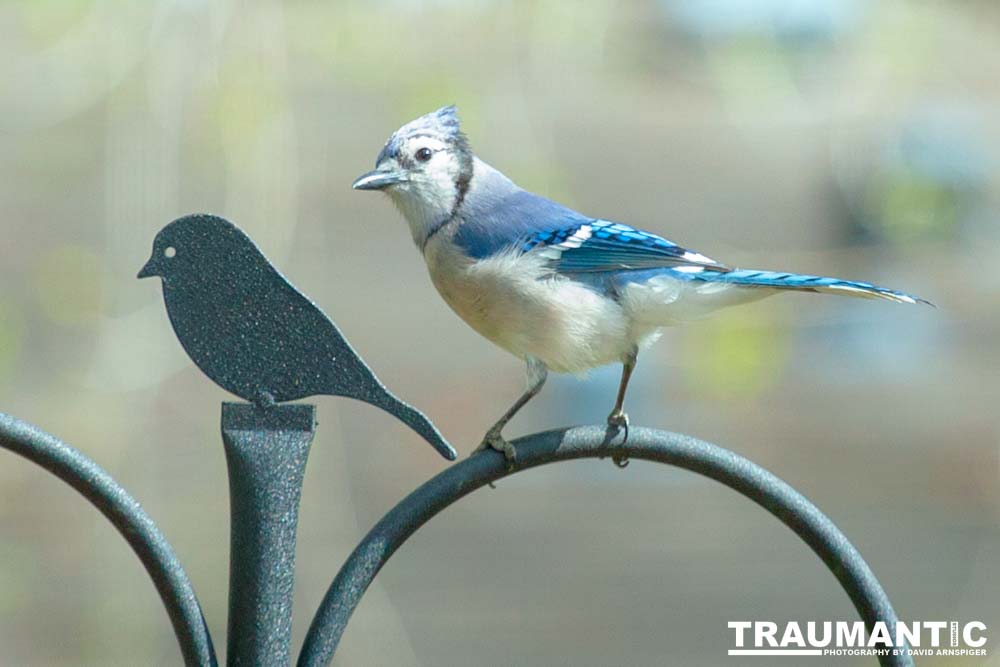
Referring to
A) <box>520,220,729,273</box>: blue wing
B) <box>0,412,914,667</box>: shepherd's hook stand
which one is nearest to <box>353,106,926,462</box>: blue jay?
<box>520,220,729,273</box>: blue wing

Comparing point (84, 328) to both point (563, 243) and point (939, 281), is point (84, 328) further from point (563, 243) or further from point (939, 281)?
point (939, 281)

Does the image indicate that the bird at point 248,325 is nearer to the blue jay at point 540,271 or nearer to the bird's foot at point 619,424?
the bird's foot at point 619,424

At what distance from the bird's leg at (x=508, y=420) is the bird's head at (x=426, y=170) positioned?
0.68 ft

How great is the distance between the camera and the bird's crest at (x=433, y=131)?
4.75ft

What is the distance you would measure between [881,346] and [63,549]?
5.34 feet

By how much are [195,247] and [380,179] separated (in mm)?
534

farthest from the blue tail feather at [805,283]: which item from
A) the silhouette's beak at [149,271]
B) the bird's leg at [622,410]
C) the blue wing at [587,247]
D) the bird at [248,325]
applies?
the silhouette's beak at [149,271]

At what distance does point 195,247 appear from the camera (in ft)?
3.02

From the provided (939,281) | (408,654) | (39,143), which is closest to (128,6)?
(39,143)

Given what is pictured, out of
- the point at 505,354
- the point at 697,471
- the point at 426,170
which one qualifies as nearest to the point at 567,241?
the point at 426,170

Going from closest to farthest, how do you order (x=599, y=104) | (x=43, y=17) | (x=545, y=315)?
(x=545, y=315) < (x=43, y=17) < (x=599, y=104)

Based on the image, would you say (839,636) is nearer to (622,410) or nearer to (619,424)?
(622,410)

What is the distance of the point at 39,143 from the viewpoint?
2.49 meters

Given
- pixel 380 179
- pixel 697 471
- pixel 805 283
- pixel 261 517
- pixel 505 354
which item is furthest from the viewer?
pixel 505 354
